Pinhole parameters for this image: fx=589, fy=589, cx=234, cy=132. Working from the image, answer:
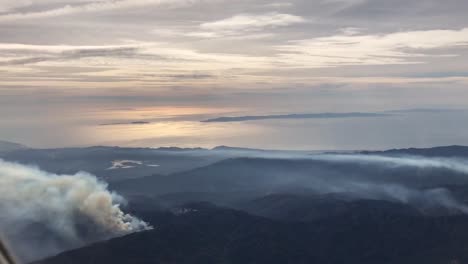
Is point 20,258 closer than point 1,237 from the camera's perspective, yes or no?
No
